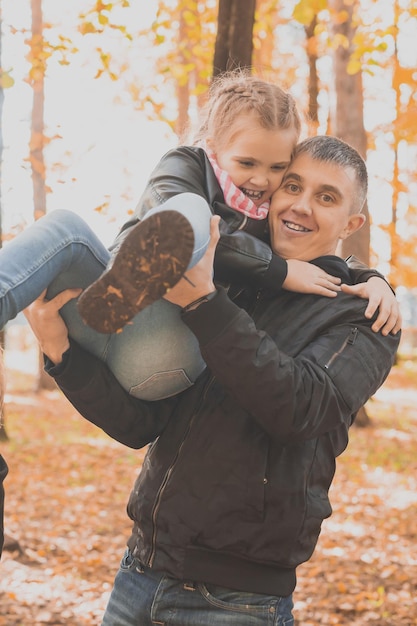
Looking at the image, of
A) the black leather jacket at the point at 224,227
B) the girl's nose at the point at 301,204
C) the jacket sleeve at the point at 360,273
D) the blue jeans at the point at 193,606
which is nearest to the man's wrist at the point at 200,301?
the black leather jacket at the point at 224,227

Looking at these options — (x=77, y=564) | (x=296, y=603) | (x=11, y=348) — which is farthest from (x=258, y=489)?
(x=11, y=348)

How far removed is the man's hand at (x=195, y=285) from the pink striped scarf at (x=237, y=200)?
56 centimetres

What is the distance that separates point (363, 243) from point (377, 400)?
5.59m

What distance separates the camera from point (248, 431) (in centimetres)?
197

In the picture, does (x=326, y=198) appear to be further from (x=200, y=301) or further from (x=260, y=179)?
(x=200, y=301)

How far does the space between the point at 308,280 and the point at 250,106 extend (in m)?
0.79

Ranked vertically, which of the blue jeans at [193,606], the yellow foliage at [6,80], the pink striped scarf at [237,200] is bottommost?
the blue jeans at [193,606]

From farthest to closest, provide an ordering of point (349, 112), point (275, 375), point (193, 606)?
point (349, 112) → point (193, 606) → point (275, 375)

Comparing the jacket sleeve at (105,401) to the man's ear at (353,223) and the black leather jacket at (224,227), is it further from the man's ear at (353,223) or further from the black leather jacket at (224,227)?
the man's ear at (353,223)

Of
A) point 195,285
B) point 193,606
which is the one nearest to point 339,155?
point 195,285

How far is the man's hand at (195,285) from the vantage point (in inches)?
69.9

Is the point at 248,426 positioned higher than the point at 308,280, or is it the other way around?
the point at 308,280

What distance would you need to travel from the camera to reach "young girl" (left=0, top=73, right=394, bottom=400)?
165 cm

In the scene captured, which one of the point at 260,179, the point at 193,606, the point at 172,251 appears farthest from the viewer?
the point at 260,179
